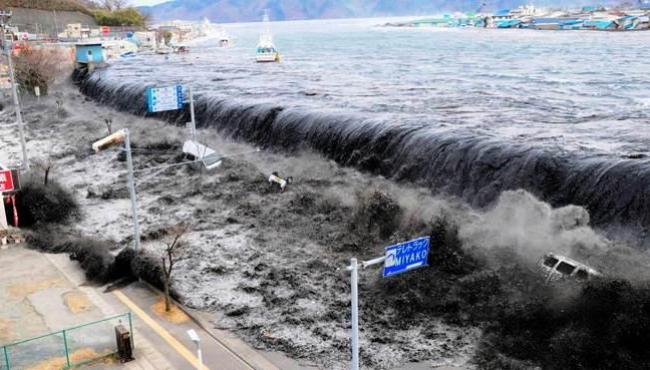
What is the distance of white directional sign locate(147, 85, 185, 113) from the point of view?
3262 centimetres

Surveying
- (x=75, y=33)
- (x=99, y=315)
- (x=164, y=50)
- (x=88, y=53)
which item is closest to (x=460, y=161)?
(x=99, y=315)

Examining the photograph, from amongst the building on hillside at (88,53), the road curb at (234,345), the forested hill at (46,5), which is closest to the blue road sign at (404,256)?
the road curb at (234,345)

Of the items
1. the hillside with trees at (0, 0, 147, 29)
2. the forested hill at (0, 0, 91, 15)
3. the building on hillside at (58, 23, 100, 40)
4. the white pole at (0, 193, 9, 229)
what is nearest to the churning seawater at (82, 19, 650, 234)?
the white pole at (0, 193, 9, 229)

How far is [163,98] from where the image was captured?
109 feet

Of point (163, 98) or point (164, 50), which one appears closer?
point (163, 98)

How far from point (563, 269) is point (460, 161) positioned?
1168 cm

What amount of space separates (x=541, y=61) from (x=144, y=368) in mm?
74938

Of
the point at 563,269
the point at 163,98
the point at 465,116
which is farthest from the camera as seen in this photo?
the point at 465,116

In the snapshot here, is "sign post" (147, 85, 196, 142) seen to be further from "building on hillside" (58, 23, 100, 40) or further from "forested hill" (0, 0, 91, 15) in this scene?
"forested hill" (0, 0, 91, 15)

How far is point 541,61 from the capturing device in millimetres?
82562

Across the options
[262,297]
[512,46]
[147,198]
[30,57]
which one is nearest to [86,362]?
[262,297]

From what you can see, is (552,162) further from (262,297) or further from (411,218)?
(262,297)

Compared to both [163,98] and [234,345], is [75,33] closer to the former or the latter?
[163,98]

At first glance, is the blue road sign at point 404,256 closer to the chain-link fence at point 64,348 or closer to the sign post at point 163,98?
the chain-link fence at point 64,348
